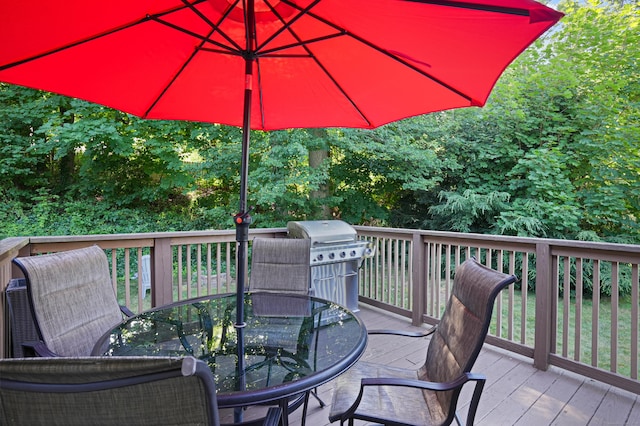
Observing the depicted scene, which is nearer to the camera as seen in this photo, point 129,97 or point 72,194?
point 129,97

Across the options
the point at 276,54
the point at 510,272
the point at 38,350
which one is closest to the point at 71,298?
the point at 38,350

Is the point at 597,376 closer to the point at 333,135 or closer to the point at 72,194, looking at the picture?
the point at 333,135

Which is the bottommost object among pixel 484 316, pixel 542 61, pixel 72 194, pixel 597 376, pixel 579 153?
pixel 597 376

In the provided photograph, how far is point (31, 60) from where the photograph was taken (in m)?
1.80

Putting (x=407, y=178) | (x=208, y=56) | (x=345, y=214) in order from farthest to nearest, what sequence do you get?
1. (x=345, y=214)
2. (x=407, y=178)
3. (x=208, y=56)

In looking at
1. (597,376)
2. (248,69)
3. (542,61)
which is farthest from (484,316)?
(542,61)

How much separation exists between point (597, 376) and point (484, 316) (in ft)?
6.26

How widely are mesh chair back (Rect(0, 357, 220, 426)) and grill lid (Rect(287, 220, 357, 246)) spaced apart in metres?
3.04

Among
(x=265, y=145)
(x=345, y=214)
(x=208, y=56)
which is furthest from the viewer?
(x=345, y=214)

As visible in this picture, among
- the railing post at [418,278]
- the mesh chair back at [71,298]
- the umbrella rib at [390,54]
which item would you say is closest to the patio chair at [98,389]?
the mesh chair back at [71,298]

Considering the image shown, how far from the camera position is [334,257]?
393 cm

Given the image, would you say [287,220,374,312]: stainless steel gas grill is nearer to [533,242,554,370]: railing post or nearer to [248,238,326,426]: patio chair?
[248,238,326,426]: patio chair

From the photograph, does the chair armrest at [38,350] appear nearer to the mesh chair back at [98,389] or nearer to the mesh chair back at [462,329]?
the mesh chair back at [98,389]

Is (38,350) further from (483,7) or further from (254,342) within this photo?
(483,7)
